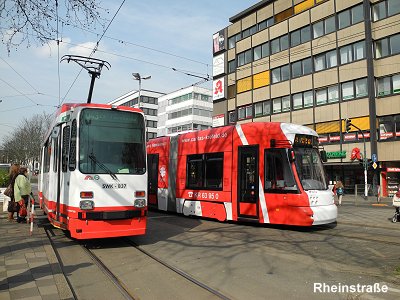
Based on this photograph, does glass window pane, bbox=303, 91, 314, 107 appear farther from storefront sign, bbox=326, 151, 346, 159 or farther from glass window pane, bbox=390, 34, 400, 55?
glass window pane, bbox=390, 34, 400, 55

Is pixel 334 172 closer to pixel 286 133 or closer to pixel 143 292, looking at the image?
pixel 286 133

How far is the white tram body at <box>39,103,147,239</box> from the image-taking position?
7750mm

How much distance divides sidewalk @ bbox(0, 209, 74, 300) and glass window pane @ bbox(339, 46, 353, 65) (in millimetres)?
29882

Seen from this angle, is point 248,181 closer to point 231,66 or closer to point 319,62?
point 319,62

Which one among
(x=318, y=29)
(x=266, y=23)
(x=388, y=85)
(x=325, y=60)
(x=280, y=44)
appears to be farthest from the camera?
(x=266, y=23)

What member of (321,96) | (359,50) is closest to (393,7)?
(359,50)

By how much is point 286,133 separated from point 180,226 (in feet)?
14.7

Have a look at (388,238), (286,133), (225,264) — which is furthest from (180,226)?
(388,238)

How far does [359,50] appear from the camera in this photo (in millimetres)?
31188

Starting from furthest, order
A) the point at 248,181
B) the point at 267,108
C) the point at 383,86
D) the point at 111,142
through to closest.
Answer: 1. the point at 267,108
2. the point at 383,86
3. the point at 248,181
4. the point at 111,142

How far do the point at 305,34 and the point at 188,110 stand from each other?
36739 millimetres

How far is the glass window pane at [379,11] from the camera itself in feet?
98.5

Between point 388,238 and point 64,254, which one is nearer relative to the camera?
point 64,254

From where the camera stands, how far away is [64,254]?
7.71m
